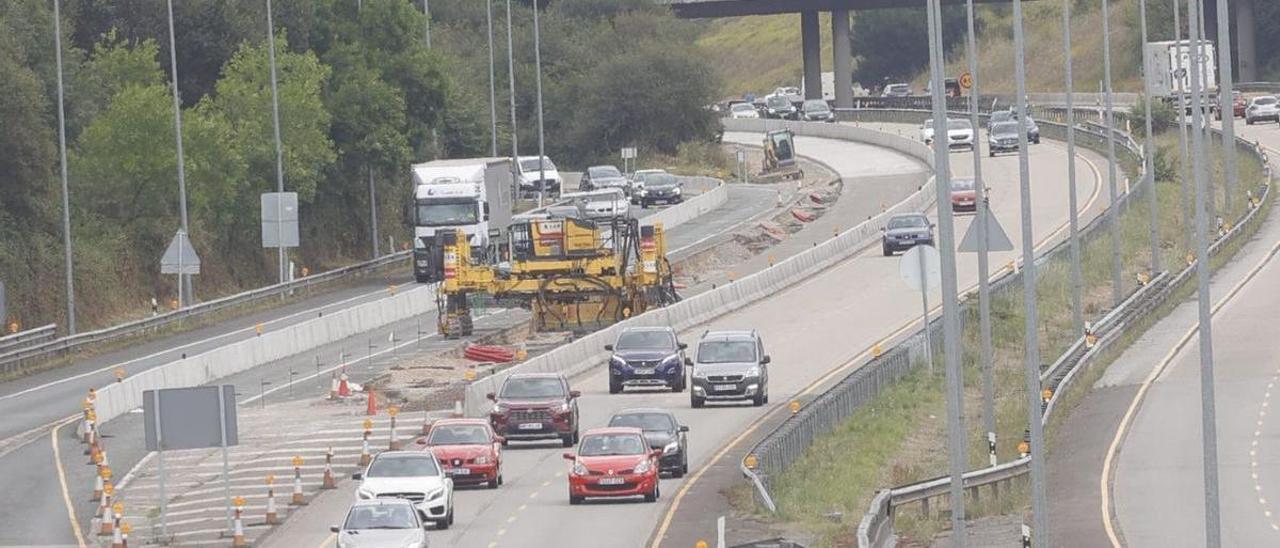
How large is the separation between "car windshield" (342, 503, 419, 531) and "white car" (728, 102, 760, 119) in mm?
125355

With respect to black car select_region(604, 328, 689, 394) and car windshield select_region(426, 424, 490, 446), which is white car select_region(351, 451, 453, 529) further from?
Answer: black car select_region(604, 328, 689, 394)

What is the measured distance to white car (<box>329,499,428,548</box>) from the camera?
31750 mm

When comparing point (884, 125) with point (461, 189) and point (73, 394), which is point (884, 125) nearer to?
point (461, 189)

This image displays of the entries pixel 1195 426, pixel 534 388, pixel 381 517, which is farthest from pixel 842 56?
pixel 381 517

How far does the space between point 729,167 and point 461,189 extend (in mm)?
55657

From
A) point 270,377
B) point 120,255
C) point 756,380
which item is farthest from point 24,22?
point 756,380

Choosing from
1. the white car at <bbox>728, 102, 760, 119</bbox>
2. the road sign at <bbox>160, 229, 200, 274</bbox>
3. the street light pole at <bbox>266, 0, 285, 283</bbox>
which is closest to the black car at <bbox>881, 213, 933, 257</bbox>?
the street light pole at <bbox>266, 0, 285, 283</bbox>

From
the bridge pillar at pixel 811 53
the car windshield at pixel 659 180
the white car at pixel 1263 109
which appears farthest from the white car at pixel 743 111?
the car windshield at pixel 659 180

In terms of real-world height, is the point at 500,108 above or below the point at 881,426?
above

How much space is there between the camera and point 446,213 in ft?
261

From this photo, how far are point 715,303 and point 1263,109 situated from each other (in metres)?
68.5

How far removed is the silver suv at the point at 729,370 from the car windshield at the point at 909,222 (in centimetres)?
3102

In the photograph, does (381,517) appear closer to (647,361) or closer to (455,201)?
(647,361)

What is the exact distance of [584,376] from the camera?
60.7m
